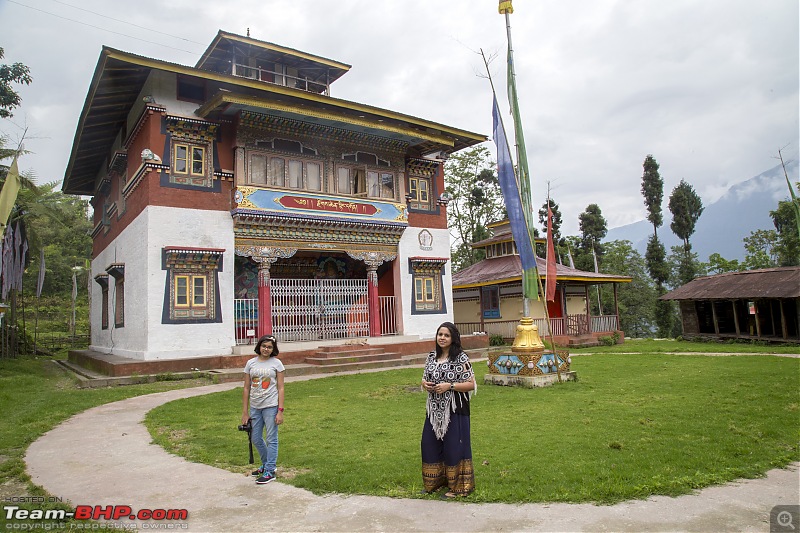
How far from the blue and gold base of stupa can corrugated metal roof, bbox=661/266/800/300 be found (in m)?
14.0

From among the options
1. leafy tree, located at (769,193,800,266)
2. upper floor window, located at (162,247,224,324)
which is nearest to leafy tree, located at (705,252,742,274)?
leafy tree, located at (769,193,800,266)

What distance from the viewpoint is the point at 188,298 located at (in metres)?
16.1

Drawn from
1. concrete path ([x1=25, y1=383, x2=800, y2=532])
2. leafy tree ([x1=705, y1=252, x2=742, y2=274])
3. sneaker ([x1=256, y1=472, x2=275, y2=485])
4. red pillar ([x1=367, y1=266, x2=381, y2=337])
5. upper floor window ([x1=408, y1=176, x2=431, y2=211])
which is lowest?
concrete path ([x1=25, y1=383, x2=800, y2=532])

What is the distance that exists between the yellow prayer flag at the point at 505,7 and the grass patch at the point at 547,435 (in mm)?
7841

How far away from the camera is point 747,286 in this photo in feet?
74.5

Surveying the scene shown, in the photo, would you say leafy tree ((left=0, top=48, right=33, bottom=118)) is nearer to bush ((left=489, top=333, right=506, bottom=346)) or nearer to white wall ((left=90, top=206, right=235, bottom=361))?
white wall ((left=90, top=206, right=235, bottom=361))

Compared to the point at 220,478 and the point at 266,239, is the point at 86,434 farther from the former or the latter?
the point at 266,239

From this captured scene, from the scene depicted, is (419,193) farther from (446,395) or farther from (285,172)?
(446,395)

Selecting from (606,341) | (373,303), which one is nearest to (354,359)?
(373,303)

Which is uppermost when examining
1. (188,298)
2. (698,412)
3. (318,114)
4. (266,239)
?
(318,114)

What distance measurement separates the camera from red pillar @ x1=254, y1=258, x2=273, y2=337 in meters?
17.3

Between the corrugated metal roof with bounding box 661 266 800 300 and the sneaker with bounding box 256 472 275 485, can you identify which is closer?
the sneaker with bounding box 256 472 275 485

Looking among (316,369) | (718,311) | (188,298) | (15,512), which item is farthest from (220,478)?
(718,311)

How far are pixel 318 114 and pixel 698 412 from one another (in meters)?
13.5
